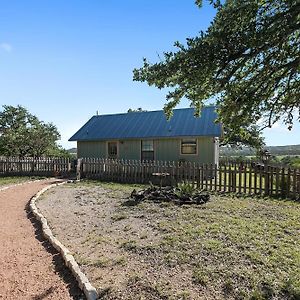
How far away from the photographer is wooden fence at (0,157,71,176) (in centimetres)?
2242

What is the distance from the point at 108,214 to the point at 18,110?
1198 inches

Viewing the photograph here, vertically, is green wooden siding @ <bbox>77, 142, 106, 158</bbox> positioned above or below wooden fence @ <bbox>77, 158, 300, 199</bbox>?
above

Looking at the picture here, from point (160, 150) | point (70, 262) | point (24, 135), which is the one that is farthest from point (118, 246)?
point (24, 135)

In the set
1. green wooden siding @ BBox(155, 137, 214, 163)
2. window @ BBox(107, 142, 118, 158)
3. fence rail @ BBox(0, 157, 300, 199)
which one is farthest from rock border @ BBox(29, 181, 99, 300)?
window @ BBox(107, 142, 118, 158)

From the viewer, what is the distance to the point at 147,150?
22.7 m

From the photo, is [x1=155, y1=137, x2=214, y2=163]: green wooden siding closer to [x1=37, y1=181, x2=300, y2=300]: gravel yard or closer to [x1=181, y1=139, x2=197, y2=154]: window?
[x1=181, y1=139, x2=197, y2=154]: window

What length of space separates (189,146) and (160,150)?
216 centimetres

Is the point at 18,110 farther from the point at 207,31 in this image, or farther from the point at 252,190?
the point at 207,31

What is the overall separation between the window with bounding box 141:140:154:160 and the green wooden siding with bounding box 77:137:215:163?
0.28m

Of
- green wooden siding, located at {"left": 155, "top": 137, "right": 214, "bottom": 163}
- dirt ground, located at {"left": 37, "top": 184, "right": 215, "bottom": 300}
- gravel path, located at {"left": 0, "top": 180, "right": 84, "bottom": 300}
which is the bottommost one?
gravel path, located at {"left": 0, "top": 180, "right": 84, "bottom": 300}

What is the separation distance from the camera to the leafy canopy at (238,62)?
461 cm

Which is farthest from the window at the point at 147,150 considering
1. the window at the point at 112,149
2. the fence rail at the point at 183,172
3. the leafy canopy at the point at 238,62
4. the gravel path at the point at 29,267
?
the leafy canopy at the point at 238,62

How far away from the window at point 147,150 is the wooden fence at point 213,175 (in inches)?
158

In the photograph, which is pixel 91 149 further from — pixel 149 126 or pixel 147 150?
pixel 149 126
